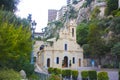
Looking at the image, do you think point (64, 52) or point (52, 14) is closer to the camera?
point (64, 52)

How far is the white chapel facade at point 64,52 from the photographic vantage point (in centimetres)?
6269

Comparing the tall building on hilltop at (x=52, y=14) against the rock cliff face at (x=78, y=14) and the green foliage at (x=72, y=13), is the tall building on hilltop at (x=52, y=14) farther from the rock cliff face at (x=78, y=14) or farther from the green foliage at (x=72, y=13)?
the green foliage at (x=72, y=13)

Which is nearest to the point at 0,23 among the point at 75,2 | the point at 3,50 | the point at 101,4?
the point at 3,50

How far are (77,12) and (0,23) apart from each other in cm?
8152

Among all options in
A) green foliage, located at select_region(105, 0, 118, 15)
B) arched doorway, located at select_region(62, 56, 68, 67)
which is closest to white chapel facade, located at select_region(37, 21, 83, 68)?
arched doorway, located at select_region(62, 56, 68, 67)

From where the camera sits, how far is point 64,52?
63.8 metres

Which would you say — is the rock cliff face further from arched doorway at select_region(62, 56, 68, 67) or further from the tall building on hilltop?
the tall building on hilltop

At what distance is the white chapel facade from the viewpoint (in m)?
62.7

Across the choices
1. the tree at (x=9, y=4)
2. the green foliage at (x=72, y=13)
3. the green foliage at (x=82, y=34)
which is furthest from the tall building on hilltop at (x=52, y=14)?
the tree at (x=9, y=4)

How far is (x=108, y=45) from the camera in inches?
2064

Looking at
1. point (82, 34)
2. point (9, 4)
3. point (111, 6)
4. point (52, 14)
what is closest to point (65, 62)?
point (82, 34)

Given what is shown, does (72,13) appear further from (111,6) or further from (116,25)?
(116,25)

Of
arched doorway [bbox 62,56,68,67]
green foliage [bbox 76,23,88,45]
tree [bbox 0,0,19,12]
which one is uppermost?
tree [bbox 0,0,19,12]

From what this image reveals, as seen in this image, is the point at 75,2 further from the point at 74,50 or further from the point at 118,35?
the point at 118,35
